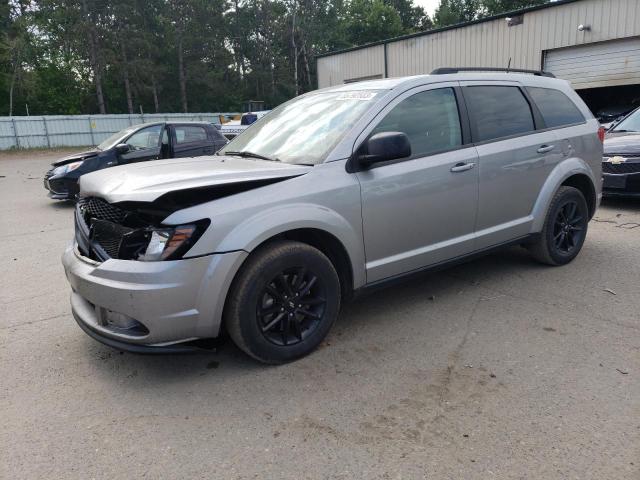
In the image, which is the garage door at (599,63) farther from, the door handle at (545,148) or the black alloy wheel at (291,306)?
the black alloy wheel at (291,306)

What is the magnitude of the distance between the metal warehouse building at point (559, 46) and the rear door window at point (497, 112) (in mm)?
12460

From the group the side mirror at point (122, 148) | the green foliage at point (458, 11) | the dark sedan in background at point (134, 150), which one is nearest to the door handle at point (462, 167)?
the dark sedan in background at point (134, 150)

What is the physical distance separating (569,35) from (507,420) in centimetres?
1752

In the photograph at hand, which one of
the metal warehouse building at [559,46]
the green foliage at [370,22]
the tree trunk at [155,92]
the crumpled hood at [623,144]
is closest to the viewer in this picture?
the crumpled hood at [623,144]

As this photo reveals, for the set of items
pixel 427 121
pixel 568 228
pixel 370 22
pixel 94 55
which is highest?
pixel 370 22

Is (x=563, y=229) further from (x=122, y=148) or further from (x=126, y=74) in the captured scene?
(x=126, y=74)

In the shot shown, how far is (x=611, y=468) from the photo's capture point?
227 cm

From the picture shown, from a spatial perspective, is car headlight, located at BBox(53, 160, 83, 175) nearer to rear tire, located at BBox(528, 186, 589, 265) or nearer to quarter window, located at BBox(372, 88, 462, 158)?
quarter window, located at BBox(372, 88, 462, 158)

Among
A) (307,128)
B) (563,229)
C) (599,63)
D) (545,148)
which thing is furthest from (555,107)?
(599,63)

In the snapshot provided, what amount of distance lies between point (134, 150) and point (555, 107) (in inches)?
316

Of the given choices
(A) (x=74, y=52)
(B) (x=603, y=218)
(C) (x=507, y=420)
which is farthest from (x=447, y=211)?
(A) (x=74, y=52)

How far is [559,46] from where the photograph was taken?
1698cm

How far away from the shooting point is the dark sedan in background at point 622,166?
7.38m

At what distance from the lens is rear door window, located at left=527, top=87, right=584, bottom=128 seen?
477 centimetres
